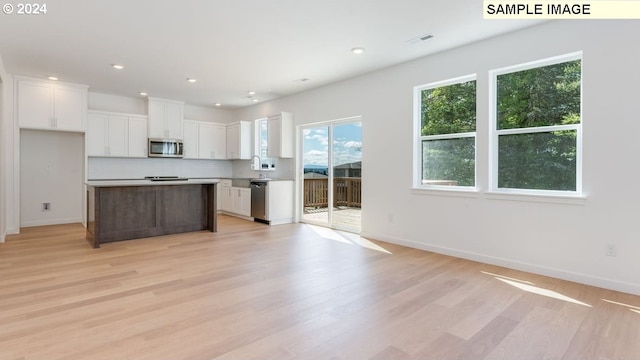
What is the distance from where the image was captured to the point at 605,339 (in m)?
2.19

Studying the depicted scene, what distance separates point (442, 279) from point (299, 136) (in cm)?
425

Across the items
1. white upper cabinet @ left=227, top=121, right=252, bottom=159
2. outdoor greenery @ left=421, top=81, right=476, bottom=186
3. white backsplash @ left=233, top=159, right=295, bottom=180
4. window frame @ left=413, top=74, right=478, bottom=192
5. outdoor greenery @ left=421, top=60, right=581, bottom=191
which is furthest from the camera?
white upper cabinet @ left=227, top=121, right=252, bottom=159

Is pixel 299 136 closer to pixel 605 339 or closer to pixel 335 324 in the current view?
pixel 335 324

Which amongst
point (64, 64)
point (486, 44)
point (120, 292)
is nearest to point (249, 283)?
point (120, 292)

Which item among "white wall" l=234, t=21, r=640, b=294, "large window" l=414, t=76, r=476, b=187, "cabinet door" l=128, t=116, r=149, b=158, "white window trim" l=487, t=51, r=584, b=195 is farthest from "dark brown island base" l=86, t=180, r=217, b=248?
"white window trim" l=487, t=51, r=584, b=195

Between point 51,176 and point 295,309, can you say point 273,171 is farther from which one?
point 295,309

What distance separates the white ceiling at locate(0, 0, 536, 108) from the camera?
316 cm

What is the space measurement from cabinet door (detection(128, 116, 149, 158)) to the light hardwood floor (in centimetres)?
302

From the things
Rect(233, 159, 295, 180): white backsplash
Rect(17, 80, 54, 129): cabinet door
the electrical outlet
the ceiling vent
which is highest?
the ceiling vent

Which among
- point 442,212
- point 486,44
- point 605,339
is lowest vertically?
point 605,339

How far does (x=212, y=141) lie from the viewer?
319 inches

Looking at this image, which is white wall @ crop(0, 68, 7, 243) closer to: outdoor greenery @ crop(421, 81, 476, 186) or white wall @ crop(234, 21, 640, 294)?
white wall @ crop(234, 21, 640, 294)

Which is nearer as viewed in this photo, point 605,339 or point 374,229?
point 605,339

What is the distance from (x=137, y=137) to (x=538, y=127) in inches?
278
